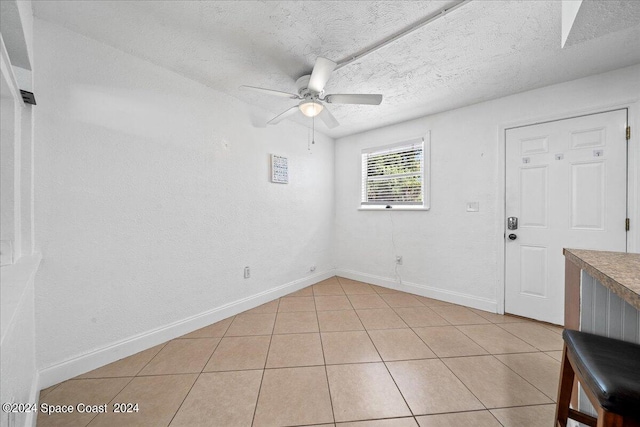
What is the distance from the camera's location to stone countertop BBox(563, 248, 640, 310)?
27.1 inches

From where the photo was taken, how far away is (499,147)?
8.43 ft

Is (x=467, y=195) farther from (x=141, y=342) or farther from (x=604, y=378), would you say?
(x=141, y=342)

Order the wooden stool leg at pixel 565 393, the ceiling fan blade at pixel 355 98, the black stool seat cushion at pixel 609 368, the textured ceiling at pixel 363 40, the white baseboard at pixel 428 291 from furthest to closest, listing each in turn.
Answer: the white baseboard at pixel 428 291 → the ceiling fan blade at pixel 355 98 → the textured ceiling at pixel 363 40 → the wooden stool leg at pixel 565 393 → the black stool seat cushion at pixel 609 368

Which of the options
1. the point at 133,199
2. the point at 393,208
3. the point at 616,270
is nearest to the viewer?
the point at 616,270

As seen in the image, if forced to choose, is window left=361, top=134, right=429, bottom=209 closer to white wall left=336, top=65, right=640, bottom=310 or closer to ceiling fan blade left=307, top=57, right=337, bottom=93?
white wall left=336, top=65, right=640, bottom=310

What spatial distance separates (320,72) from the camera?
1.66 metres

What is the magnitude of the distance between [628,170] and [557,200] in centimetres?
49

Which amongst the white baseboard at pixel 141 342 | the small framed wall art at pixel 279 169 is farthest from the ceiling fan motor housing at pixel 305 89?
the white baseboard at pixel 141 342

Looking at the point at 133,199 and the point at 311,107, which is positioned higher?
the point at 311,107

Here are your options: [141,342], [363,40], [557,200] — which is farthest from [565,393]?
[141,342]

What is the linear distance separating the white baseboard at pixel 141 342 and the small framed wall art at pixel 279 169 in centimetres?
145

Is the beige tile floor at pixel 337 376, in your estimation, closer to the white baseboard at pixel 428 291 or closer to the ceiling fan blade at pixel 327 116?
the white baseboard at pixel 428 291

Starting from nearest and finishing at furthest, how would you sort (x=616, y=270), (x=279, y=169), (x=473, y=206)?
(x=616, y=270) < (x=473, y=206) < (x=279, y=169)

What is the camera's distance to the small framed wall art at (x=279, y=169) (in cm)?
295
